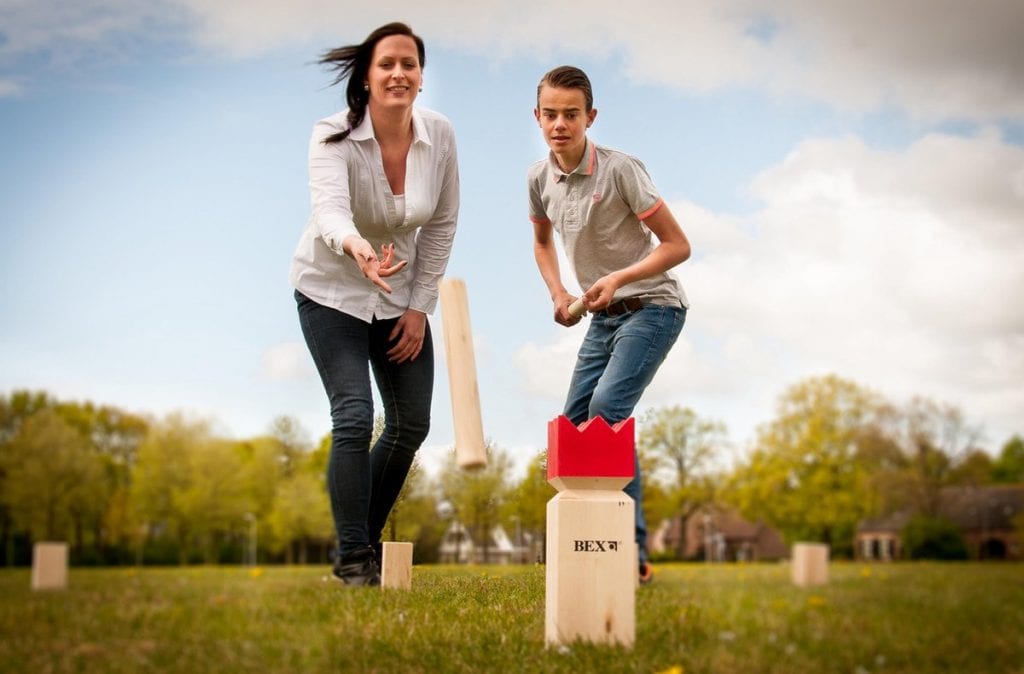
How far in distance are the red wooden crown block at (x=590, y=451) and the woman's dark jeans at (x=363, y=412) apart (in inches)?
48.9

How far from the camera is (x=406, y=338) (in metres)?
5.23

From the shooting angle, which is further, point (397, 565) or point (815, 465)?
point (397, 565)

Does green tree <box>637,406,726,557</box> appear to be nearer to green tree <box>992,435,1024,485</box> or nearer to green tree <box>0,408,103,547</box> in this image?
green tree <box>992,435,1024,485</box>

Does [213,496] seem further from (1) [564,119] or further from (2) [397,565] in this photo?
(1) [564,119]

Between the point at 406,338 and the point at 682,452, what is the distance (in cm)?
202

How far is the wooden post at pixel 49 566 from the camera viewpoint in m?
3.49

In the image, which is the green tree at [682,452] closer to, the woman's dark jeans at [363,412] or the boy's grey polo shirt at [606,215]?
the boy's grey polo shirt at [606,215]

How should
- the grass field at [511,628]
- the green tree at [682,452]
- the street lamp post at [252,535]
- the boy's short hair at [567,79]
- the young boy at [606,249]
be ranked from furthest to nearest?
1. the green tree at [682,452]
2. the boy's short hair at [567,79]
3. the young boy at [606,249]
4. the street lamp post at [252,535]
5. the grass field at [511,628]

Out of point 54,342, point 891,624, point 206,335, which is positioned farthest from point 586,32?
point 891,624

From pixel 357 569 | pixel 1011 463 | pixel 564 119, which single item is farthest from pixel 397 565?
pixel 1011 463

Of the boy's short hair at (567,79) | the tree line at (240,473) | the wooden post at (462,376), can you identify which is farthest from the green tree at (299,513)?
the boy's short hair at (567,79)

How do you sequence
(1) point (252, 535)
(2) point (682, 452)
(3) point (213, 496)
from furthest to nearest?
1. (2) point (682, 452)
2. (1) point (252, 535)
3. (3) point (213, 496)

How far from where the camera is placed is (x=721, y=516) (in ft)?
17.4

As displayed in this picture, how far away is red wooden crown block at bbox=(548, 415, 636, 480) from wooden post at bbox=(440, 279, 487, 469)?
0.29 metres
